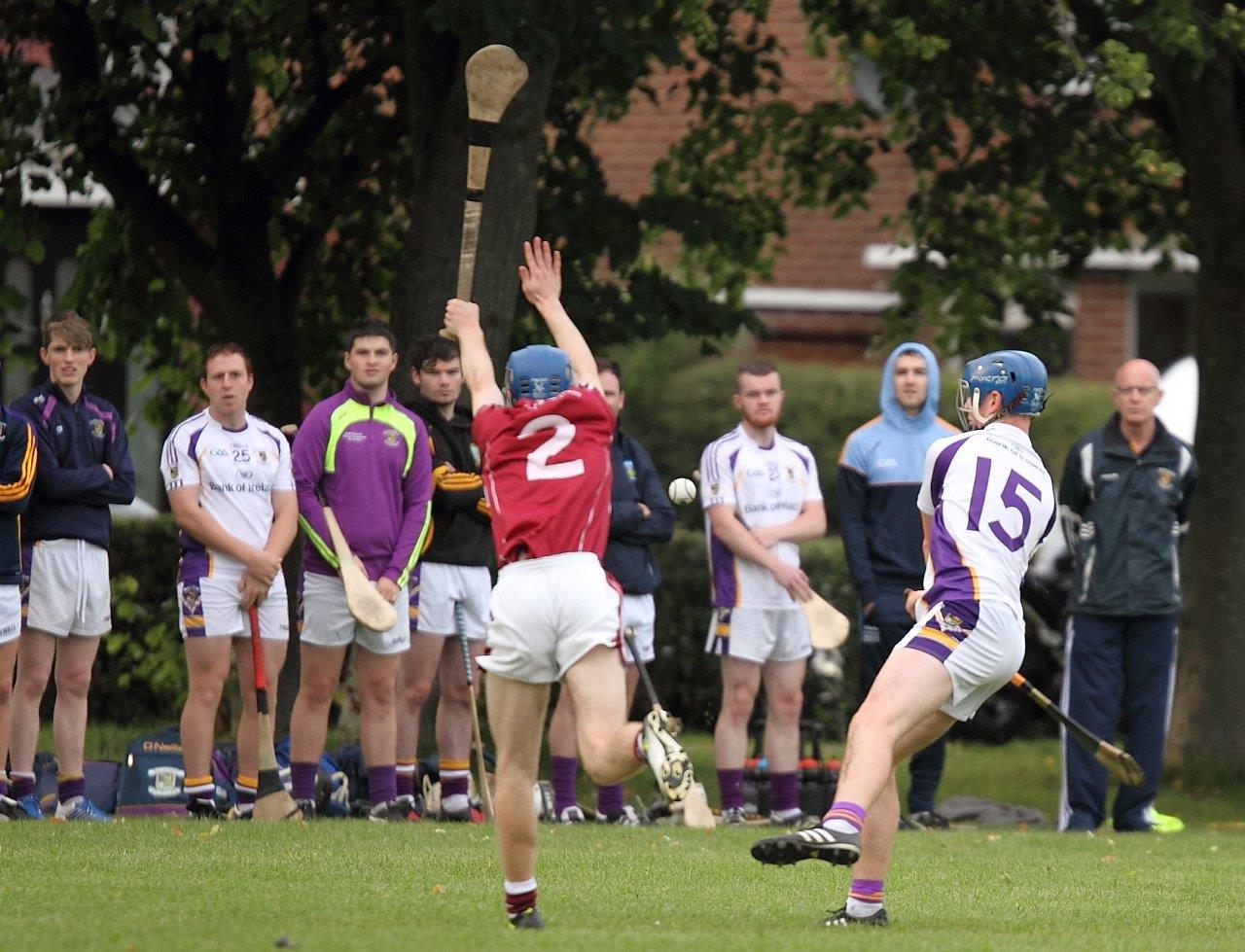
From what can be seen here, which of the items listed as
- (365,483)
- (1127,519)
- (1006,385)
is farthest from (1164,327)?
(1006,385)

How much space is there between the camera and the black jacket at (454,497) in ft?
36.9

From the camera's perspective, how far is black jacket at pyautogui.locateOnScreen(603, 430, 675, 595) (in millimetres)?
11609

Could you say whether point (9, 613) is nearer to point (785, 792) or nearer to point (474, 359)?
point (474, 359)

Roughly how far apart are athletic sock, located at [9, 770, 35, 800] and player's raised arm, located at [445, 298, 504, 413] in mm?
4406

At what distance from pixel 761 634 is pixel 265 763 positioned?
2.93 m

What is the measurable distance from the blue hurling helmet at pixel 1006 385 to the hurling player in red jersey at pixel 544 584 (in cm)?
141

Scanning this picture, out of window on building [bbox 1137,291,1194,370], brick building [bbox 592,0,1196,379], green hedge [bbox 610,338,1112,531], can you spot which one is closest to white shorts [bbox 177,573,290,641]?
green hedge [bbox 610,338,1112,531]

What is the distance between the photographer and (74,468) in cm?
1060

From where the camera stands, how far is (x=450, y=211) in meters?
12.5

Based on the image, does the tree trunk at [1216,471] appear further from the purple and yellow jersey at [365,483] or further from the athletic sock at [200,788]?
the athletic sock at [200,788]

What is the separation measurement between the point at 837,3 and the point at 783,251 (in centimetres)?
279

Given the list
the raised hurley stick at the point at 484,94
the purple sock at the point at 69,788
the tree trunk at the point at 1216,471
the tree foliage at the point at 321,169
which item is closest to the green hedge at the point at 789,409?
the tree foliage at the point at 321,169

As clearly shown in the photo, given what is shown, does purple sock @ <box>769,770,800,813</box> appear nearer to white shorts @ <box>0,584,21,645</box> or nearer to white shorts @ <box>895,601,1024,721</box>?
white shorts @ <box>0,584,21,645</box>

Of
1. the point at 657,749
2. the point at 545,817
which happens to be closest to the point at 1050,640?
the point at 545,817
